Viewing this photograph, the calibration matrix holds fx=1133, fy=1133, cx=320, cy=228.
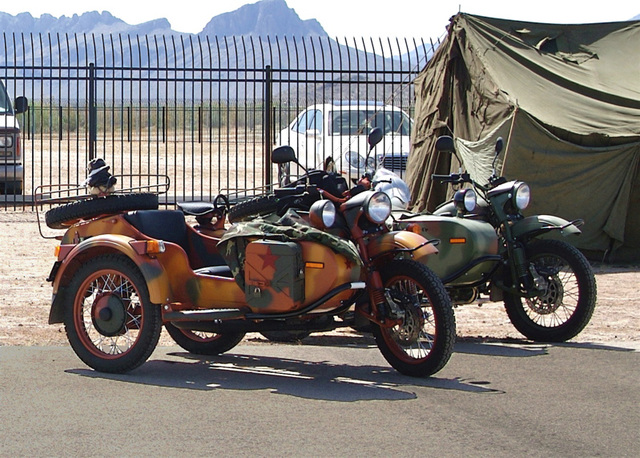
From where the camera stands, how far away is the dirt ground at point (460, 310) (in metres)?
8.51

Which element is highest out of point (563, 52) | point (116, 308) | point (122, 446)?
point (563, 52)

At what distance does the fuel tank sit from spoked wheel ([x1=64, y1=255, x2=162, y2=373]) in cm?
210

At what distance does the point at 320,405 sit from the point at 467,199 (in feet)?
9.66

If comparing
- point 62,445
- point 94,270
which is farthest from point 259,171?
point 62,445

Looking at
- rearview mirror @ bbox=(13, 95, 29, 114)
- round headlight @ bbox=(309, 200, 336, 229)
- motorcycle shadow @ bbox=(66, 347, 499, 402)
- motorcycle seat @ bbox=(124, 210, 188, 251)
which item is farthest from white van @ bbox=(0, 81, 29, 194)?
round headlight @ bbox=(309, 200, 336, 229)

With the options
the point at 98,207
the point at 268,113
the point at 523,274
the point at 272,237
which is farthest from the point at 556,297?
the point at 268,113

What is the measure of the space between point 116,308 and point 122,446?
1902 millimetres

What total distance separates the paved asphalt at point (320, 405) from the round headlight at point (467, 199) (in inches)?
47.3

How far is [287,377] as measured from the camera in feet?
22.8

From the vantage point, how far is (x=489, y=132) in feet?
43.3

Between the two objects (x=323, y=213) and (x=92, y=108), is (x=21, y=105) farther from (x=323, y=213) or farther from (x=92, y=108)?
(x=323, y=213)

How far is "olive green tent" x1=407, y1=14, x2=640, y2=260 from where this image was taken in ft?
42.5

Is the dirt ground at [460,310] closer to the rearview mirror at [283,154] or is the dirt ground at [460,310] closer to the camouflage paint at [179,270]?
the camouflage paint at [179,270]

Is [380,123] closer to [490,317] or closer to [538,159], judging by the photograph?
[538,159]
